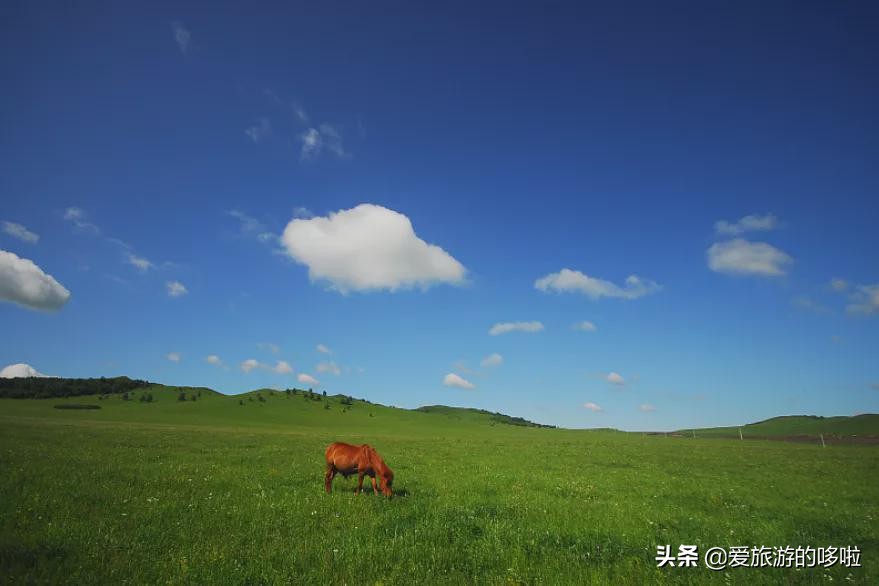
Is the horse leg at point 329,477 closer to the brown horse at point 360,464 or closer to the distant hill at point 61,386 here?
the brown horse at point 360,464

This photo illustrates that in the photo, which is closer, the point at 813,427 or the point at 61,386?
the point at 813,427

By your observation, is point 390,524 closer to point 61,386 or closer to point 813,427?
point 813,427

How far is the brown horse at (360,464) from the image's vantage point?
50.9 feet

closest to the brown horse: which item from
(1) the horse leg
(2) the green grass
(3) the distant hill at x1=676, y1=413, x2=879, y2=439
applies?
(1) the horse leg

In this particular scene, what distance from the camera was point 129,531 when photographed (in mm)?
10008

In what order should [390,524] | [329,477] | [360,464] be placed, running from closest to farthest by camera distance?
[390,524], [360,464], [329,477]

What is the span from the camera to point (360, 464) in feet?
51.7

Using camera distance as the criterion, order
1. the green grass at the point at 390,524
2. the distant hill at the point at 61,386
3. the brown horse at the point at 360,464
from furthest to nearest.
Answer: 1. the distant hill at the point at 61,386
2. the brown horse at the point at 360,464
3. the green grass at the point at 390,524

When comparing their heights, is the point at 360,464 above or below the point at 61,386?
above

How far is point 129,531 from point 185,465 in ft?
43.1

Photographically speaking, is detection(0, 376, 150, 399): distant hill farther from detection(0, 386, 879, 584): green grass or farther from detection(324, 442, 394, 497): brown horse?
detection(324, 442, 394, 497): brown horse

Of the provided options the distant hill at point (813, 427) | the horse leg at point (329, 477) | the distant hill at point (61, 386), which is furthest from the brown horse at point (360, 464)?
the distant hill at point (61, 386)

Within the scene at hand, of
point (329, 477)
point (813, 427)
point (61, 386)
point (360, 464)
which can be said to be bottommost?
point (61, 386)

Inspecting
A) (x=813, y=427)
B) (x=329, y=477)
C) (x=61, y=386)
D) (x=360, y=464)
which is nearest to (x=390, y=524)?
(x=360, y=464)
